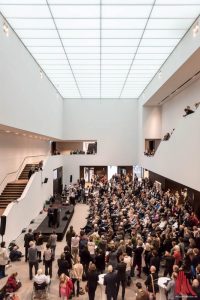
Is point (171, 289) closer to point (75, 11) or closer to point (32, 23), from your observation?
point (75, 11)

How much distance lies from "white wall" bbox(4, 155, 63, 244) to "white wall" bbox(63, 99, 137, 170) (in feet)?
19.0

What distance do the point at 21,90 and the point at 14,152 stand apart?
5.99 m

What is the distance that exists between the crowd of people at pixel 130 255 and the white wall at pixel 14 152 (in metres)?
5.54

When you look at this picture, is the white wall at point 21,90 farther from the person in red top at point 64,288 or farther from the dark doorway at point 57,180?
the person in red top at point 64,288

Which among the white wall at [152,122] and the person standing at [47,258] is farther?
the white wall at [152,122]

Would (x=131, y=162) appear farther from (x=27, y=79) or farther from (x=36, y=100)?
(x=27, y=79)

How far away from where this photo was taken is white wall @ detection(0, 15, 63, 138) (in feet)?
39.6

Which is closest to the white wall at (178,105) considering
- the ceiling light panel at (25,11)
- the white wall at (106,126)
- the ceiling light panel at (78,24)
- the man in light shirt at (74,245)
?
the white wall at (106,126)

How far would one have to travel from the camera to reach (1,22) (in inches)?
462

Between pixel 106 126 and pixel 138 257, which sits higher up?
pixel 106 126

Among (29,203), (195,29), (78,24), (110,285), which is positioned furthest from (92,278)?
(29,203)

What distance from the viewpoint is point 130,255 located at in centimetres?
1061

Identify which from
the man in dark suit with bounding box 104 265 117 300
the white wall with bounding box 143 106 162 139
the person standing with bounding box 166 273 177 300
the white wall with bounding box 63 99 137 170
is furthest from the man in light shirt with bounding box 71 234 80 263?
the white wall with bounding box 63 99 137 170

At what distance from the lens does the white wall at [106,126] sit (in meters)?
30.1
